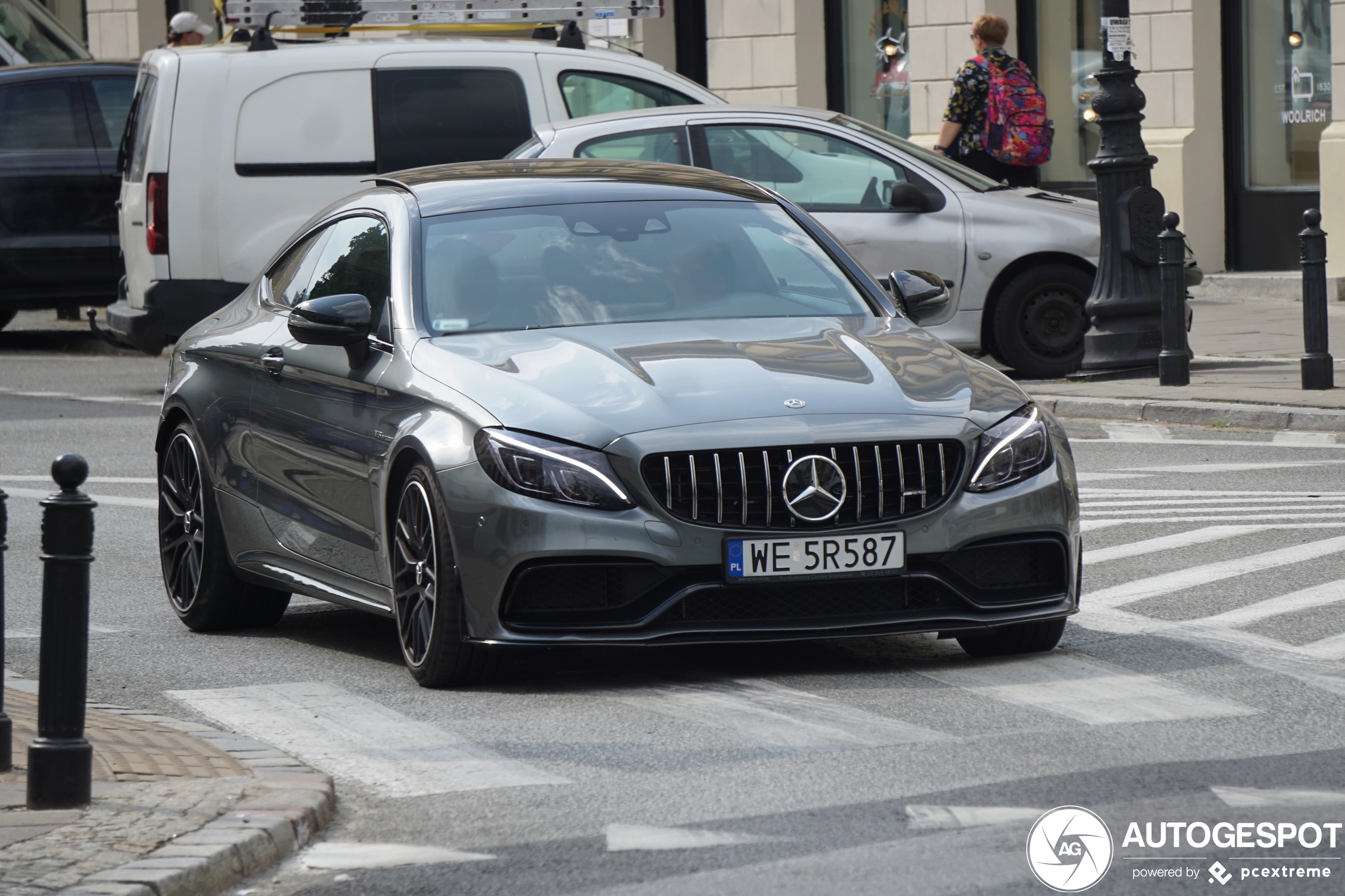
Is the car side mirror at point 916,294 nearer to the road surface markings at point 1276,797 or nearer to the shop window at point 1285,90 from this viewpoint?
the road surface markings at point 1276,797

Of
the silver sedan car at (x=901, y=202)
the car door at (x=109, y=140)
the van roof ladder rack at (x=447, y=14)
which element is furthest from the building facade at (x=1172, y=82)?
the car door at (x=109, y=140)

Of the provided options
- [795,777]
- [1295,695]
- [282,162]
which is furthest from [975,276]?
[795,777]

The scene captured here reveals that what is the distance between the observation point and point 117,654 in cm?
745

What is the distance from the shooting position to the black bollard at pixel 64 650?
4.93m

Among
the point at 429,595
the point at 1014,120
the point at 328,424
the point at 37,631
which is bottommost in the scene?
the point at 37,631

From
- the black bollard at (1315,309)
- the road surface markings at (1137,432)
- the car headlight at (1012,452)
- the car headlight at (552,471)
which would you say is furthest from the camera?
the black bollard at (1315,309)

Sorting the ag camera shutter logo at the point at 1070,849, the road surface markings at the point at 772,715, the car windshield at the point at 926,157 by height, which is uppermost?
the car windshield at the point at 926,157

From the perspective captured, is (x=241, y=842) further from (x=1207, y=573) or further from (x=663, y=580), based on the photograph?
(x=1207, y=573)

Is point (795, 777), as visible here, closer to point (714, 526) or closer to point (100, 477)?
point (714, 526)

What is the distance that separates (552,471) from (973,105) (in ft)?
36.2

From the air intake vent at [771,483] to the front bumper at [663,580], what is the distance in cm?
4

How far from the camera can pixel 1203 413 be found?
12.8 m

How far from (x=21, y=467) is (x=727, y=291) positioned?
622cm

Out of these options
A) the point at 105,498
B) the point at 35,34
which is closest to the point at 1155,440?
the point at 105,498
